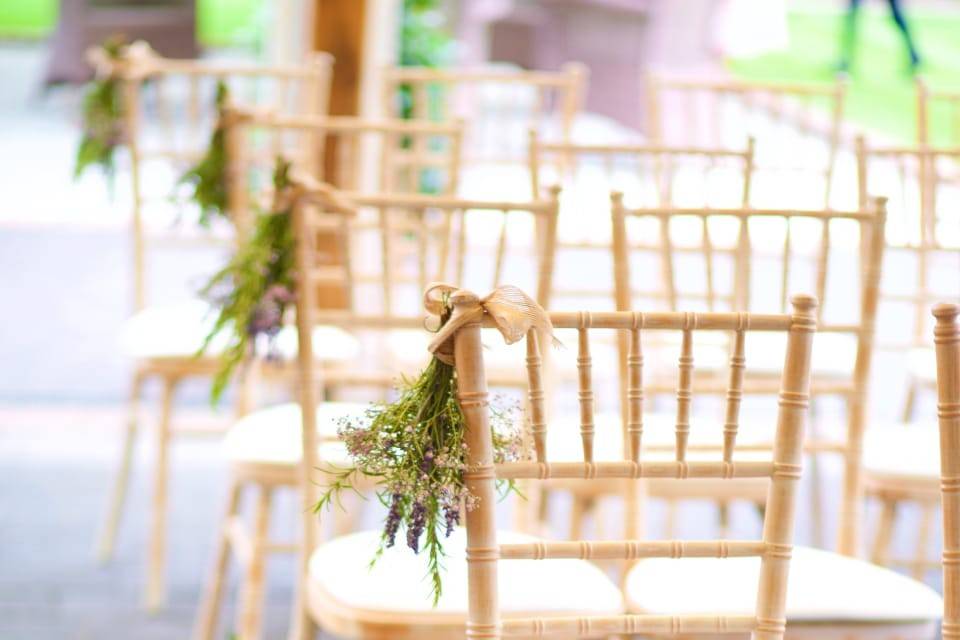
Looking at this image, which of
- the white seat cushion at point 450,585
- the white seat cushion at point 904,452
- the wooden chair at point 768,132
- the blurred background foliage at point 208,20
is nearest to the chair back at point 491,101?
the wooden chair at point 768,132

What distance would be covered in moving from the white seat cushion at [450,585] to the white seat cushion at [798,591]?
0.22 ft

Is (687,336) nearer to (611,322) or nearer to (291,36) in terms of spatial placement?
(611,322)

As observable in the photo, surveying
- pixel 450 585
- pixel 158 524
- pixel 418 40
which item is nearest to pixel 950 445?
pixel 450 585

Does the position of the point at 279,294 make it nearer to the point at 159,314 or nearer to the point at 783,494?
the point at 783,494

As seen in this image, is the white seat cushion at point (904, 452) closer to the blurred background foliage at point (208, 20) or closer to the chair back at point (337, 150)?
the chair back at point (337, 150)

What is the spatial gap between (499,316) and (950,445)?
494 mm

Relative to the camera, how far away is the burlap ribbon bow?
1.27 m

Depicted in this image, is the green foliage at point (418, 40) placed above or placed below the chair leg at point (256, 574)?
above

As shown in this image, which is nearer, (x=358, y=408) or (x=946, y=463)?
(x=946, y=463)

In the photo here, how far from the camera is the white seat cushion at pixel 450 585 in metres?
1.85

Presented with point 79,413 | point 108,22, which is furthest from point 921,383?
point 108,22

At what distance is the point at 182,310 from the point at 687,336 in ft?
6.90

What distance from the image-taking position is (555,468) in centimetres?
138

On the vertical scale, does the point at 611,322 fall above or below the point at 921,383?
above
